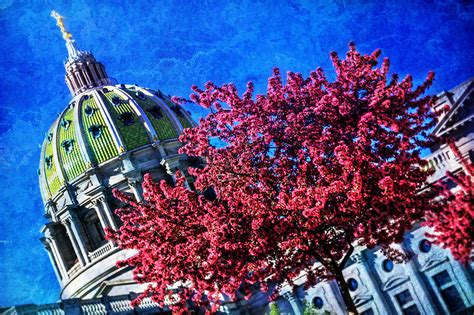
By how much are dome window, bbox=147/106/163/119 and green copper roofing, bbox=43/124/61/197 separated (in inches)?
462

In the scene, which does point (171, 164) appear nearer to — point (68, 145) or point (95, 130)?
point (95, 130)

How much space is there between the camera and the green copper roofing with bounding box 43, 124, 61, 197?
66250 millimetres

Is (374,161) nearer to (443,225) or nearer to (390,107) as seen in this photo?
(390,107)

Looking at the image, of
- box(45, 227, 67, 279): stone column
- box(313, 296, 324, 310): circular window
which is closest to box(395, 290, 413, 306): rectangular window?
box(313, 296, 324, 310): circular window

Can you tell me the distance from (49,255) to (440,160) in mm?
45006

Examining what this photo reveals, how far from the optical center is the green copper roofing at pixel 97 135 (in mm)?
63344

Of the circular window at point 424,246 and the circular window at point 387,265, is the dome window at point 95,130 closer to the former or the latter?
the circular window at point 387,265

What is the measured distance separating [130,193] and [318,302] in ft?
83.5

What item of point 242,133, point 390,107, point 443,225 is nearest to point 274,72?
point 242,133

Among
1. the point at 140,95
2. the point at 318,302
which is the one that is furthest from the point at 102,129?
the point at 318,302

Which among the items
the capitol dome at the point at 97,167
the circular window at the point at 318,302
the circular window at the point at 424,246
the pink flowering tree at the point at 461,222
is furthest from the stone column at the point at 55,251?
the pink flowering tree at the point at 461,222

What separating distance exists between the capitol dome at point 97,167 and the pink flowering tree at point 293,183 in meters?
33.2

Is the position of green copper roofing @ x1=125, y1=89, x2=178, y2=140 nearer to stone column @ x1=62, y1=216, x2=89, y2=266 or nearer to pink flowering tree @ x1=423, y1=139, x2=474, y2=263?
stone column @ x1=62, y1=216, x2=89, y2=266

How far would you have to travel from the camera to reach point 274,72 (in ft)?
74.0
